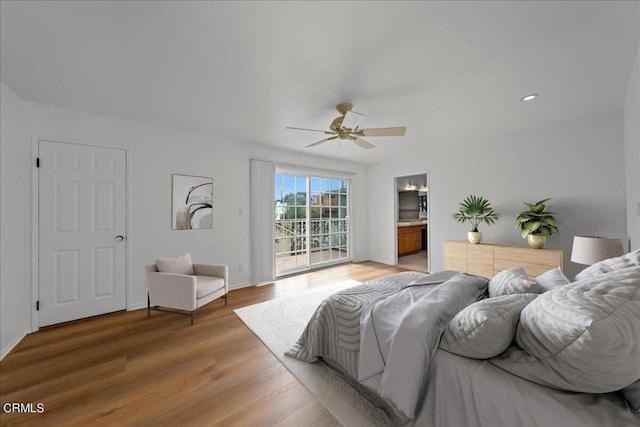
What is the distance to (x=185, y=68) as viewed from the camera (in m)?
2.08

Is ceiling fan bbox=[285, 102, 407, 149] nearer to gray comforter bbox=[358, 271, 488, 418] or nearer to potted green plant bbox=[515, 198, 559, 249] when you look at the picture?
gray comforter bbox=[358, 271, 488, 418]

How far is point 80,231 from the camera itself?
2.87 meters

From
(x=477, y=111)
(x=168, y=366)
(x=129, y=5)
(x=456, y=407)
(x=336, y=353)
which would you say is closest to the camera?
(x=456, y=407)

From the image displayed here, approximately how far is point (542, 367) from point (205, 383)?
2.04 m

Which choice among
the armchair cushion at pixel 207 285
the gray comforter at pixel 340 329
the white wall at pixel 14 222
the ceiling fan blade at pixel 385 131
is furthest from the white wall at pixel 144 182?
the gray comforter at pixel 340 329

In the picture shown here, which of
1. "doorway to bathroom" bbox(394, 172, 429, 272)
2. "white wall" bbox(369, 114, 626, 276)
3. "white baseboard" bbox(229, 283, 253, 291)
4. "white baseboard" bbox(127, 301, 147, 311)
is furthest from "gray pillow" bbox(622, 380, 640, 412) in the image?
"doorway to bathroom" bbox(394, 172, 429, 272)

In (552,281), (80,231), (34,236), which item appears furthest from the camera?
(80,231)

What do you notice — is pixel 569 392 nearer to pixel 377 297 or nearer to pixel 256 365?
pixel 377 297

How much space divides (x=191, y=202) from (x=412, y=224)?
5.66m

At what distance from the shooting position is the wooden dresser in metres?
3.16

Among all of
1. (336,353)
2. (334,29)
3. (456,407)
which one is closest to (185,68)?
(334,29)

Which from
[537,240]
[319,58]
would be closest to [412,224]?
[537,240]

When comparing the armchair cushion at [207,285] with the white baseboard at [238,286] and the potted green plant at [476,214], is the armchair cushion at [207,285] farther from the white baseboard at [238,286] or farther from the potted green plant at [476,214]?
the potted green plant at [476,214]

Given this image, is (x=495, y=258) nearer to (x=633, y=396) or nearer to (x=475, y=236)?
(x=475, y=236)
